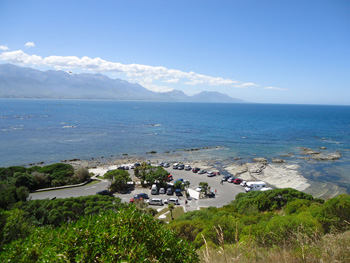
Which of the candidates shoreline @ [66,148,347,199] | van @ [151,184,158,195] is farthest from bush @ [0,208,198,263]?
shoreline @ [66,148,347,199]

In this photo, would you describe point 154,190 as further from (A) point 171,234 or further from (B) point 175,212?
(A) point 171,234

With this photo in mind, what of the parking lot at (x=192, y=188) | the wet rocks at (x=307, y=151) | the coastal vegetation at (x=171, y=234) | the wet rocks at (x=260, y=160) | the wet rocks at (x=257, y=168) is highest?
the coastal vegetation at (x=171, y=234)

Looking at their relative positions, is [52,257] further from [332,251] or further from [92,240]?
[332,251]

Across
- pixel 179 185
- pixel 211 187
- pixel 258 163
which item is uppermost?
pixel 258 163

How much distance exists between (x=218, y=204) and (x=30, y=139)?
192 feet

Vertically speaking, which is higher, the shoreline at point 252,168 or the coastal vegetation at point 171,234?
the coastal vegetation at point 171,234

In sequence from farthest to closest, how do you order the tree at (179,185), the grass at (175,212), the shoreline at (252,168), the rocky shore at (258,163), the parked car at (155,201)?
the rocky shore at (258,163), the shoreline at (252,168), the tree at (179,185), the parked car at (155,201), the grass at (175,212)

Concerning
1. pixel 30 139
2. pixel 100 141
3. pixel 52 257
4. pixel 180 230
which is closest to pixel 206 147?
pixel 100 141

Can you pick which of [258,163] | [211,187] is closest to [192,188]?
[211,187]

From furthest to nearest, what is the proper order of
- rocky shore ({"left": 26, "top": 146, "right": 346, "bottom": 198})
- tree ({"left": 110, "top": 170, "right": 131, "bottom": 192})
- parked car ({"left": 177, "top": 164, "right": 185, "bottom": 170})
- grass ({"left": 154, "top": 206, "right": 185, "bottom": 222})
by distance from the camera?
1. parked car ({"left": 177, "top": 164, "right": 185, "bottom": 170})
2. rocky shore ({"left": 26, "top": 146, "right": 346, "bottom": 198})
3. tree ({"left": 110, "top": 170, "right": 131, "bottom": 192})
4. grass ({"left": 154, "top": 206, "right": 185, "bottom": 222})

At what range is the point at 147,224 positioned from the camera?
5.87 meters

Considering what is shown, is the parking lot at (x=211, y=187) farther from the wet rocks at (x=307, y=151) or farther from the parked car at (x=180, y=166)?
the wet rocks at (x=307, y=151)

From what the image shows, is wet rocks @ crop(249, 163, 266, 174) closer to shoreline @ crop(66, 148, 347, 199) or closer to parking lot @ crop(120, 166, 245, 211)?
shoreline @ crop(66, 148, 347, 199)

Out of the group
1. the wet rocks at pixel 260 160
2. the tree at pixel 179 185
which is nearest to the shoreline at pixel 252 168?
the wet rocks at pixel 260 160
